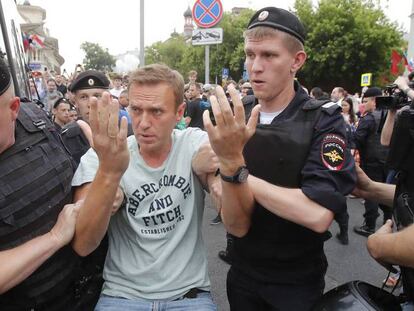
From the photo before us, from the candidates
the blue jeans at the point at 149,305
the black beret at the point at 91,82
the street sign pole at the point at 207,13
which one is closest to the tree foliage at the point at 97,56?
the street sign pole at the point at 207,13

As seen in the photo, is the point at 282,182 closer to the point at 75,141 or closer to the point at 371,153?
the point at 75,141

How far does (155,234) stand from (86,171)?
42 centimetres

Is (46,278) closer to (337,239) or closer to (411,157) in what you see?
(411,157)

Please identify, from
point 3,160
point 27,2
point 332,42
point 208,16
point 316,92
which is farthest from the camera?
point 27,2

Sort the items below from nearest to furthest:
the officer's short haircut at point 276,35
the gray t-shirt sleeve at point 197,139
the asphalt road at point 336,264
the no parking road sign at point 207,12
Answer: the officer's short haircut at point 276,35 → the gray t-shirt sleeve at point 197,139 → the asphalt road at point 336,264 → the no parking road sign at point 207,12

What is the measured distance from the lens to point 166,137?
76.5 inches

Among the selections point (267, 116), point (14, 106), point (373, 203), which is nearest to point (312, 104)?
point (267, 116)

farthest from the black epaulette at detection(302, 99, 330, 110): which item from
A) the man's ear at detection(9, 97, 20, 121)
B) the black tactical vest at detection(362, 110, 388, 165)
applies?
the black tactical vest at detection(362, 110, 388, 165)

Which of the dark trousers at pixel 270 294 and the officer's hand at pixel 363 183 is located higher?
the officer's hand at pixel 363 183

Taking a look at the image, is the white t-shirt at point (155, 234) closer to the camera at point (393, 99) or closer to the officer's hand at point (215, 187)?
the officer's hand at point (215, 187)

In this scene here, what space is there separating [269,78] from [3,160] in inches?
47.5

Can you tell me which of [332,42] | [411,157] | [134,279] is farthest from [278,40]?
[332,42]

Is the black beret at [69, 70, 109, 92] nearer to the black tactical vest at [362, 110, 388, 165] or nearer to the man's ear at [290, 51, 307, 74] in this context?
the man's ear at [290, 51, 307, 74]

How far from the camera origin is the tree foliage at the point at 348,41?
25.6 meters
